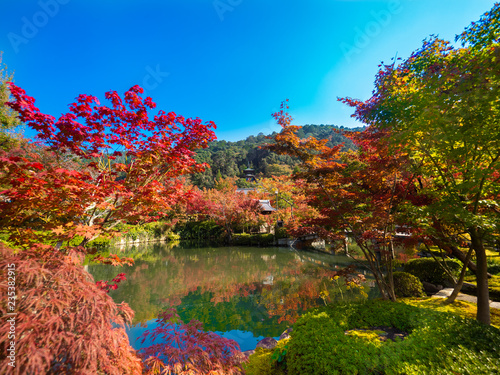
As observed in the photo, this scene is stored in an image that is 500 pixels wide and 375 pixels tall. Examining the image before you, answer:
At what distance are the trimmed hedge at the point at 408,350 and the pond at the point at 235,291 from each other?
2241mm

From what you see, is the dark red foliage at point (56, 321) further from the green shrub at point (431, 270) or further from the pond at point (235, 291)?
the green shrub at point (431, 270)

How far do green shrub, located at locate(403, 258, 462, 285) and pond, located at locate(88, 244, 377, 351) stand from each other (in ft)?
4.45

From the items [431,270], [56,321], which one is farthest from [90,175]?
[431,270]

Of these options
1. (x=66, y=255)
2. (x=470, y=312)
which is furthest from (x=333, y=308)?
(x=66, y=255)

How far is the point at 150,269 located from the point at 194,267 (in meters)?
1.99

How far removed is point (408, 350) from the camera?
6.68 feet

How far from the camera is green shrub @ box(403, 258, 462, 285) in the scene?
231 inches

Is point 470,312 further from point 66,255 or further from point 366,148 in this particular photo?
point 66,255

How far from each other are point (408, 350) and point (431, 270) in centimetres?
540

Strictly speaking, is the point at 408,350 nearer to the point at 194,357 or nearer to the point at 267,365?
the point at 267,365

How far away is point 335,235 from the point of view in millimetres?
4449

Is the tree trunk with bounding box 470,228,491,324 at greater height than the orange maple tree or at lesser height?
lesser

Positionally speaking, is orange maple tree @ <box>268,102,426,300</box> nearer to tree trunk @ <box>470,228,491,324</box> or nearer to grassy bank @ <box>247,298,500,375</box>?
tree trunk @ <box>470,228,491,324</box>

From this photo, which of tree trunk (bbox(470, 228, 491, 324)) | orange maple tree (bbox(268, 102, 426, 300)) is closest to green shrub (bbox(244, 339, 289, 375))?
orange maple tree (bbox(268, 102, 426, 300))
